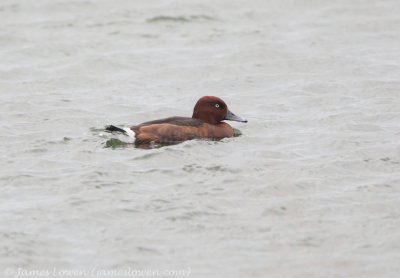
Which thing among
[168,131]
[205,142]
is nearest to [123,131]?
[168,131]

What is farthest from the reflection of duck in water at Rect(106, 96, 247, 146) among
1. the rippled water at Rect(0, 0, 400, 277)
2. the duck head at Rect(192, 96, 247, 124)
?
the rippled water at Rect(0, 0, 400, 277)

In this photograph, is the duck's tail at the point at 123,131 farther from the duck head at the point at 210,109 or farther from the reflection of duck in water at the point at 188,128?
the duck head at the point at 210,109

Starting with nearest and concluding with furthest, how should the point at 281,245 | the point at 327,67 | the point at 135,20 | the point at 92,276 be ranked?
the point at 92,276, the point at 281,245, the point at 327,67, the point at 135,20

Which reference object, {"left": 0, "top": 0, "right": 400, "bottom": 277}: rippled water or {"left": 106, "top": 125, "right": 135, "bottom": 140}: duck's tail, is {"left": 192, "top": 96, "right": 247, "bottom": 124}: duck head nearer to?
{"left": 0, "top": 0, "right": 400, "bottom": 277}: rippled water

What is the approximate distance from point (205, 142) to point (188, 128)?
0.28 m

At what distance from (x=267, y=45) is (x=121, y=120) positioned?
4.84 metres

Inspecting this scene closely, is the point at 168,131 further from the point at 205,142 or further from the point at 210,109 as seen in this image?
the point at 210,109

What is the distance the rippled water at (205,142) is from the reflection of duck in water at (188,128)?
0.21 m

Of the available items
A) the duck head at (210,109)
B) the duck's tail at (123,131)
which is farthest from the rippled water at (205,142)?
the duck head at (210,109)

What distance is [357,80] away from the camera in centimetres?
1513

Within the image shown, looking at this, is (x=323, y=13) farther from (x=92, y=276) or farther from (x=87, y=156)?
(x=92, y=276)

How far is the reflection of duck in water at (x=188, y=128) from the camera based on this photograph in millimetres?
11453

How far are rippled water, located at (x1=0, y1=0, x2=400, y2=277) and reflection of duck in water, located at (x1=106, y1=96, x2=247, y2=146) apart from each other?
0.70 feet

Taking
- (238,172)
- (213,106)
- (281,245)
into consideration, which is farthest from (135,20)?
(281,245)
